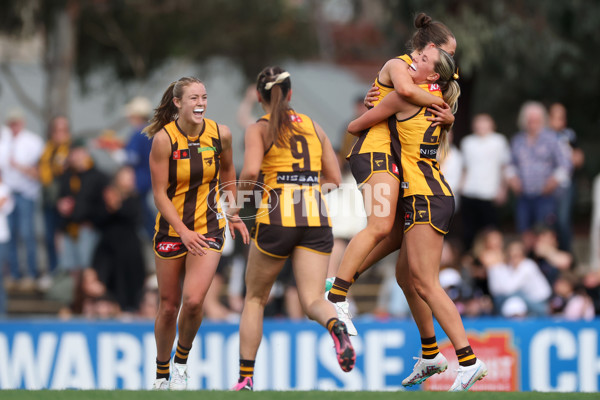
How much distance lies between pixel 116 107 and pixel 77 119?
1.21 metres

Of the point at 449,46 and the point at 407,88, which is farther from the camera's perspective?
the point at 449,46

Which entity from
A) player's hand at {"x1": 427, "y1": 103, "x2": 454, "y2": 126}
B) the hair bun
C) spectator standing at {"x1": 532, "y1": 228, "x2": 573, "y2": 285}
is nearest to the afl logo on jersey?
player's hand at {"x1": 427, "y1": 103, "x2": 454, "y2": 126}

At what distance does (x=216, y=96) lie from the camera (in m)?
19.3

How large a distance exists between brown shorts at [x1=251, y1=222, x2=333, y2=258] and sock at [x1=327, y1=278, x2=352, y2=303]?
0.32 meters

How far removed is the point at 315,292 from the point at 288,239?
0.45m

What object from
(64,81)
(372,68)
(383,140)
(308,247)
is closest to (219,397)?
(308,247)

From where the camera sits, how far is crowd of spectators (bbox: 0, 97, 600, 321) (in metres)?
12.7

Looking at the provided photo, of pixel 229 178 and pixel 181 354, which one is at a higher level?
pixel 229 178

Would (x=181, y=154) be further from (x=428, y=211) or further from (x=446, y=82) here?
(x=446, y=82)

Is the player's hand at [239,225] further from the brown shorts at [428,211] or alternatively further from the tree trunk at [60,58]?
the tree trunk at [60,58]

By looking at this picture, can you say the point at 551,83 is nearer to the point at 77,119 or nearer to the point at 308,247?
the point at 77,119

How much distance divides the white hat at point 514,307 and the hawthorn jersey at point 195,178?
5668 mm

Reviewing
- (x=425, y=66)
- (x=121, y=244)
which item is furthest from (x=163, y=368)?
(x=121, y=244)

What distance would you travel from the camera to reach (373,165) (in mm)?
7402
